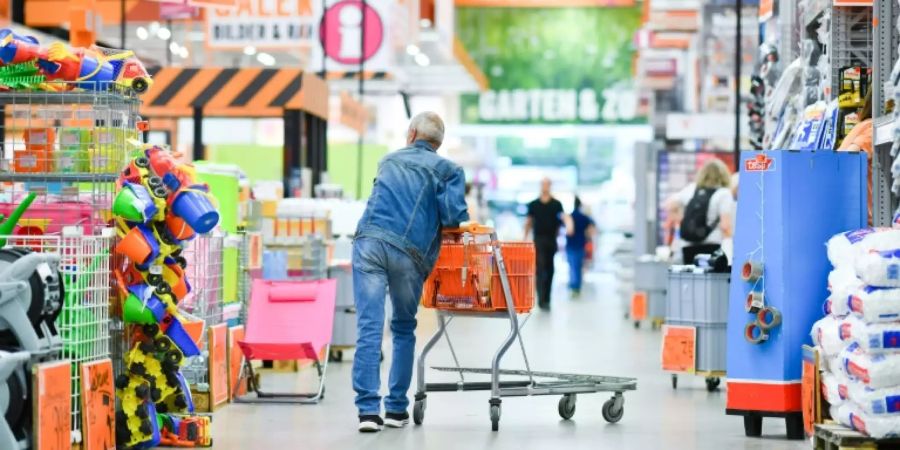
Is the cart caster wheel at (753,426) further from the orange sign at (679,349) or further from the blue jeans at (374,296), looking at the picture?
the orange sign at (679,349)

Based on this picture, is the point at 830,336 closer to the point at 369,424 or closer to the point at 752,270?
the point at 752,270

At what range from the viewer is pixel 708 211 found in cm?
1242

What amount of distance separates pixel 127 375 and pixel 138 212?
2.60 feet

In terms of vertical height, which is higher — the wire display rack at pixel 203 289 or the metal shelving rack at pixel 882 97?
the metal shelving rack at pixel 882 97

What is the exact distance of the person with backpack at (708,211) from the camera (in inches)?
484

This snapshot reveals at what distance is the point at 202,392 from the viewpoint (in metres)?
8.72

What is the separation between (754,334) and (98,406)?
3.08 metres

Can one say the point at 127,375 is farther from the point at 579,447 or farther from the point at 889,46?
the point at 889,46

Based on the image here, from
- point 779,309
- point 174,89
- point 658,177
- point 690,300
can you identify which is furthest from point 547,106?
point 779,309

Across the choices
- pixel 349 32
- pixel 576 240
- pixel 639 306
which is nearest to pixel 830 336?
pixel 639 306

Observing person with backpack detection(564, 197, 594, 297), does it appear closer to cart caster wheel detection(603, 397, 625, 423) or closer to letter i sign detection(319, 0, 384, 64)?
letter i sign detection(319, 0, 384, 64)

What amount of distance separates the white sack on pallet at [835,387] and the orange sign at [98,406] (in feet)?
10.1

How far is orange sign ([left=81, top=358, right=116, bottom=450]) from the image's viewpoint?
6.53 m

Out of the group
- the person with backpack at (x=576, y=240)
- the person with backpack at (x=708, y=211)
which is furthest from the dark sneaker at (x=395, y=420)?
the person with backpack at (x=576, y=240)
